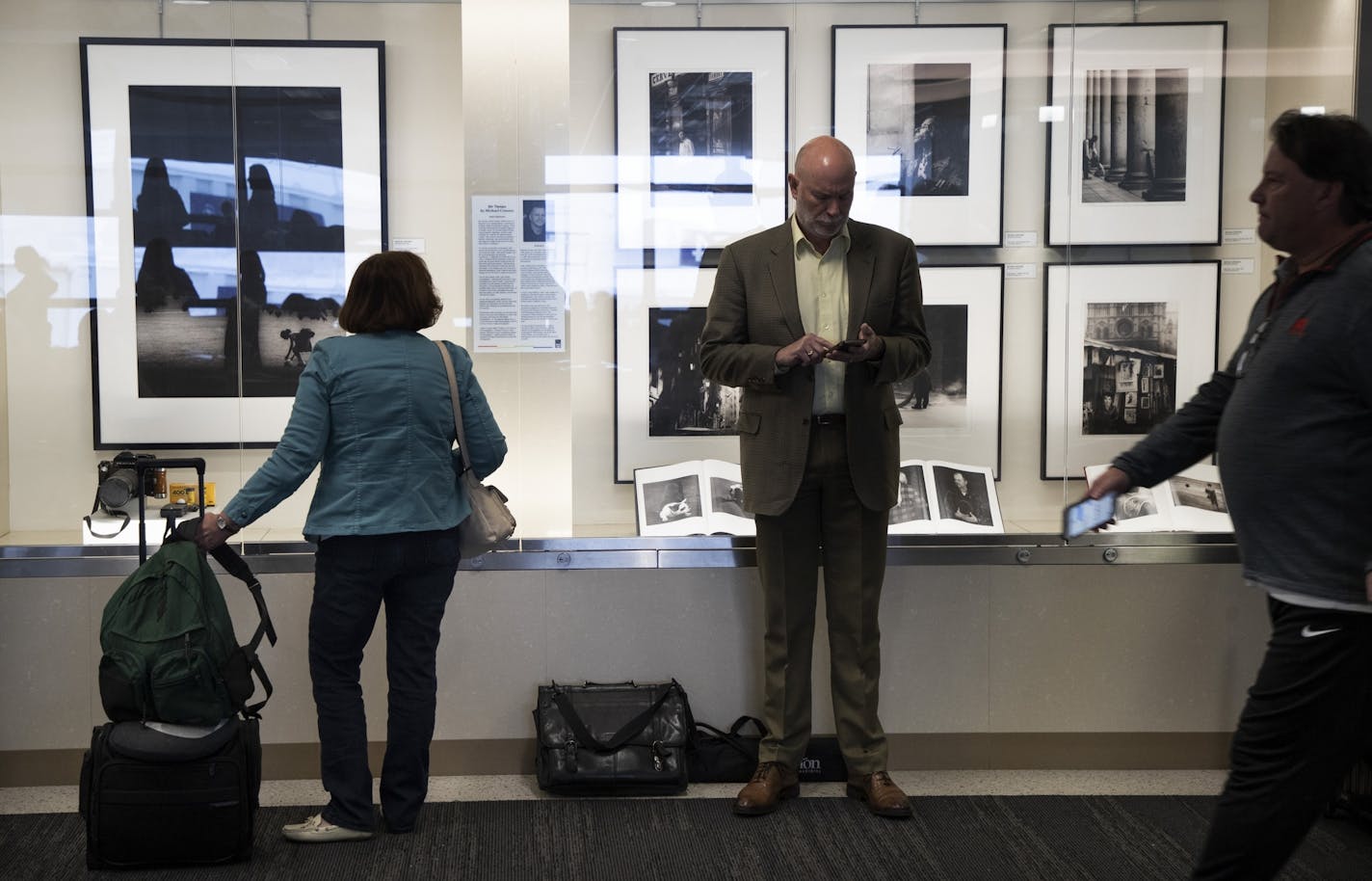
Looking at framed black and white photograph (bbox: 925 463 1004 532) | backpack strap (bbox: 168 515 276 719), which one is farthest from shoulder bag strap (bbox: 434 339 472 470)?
framed black and white photograph (bbox: 925 463 1004 532)

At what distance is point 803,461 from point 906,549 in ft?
2.27

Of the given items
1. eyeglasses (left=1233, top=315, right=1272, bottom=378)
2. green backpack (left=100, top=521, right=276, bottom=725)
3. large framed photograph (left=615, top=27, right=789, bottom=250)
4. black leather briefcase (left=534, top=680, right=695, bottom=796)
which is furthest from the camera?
large framed photograph (left=615, top=27, right=789, bottom=250)

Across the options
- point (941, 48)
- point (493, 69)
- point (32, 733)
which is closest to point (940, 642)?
point (941, 48)

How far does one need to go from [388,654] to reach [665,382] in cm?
135

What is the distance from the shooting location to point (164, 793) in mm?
3420

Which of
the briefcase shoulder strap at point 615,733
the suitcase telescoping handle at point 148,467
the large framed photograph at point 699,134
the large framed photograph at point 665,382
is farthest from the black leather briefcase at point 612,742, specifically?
the large framed photograph at point 699,134

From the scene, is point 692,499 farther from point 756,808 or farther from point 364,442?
point 364,442

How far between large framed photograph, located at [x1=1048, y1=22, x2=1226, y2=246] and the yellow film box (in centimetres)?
297

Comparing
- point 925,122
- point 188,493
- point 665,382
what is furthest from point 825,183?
point 188,493

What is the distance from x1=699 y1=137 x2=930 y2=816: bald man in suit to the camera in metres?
3.85

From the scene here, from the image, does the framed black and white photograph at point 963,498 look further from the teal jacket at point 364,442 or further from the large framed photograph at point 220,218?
the large framed photograph at point 220,218

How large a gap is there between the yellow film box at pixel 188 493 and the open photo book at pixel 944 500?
2.27m

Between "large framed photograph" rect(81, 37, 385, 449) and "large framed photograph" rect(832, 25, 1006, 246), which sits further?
"large framed photograph" rect(832, 25, 1006, 246)

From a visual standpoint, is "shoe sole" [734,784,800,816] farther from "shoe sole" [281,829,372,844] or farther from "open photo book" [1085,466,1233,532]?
"open photo book" [1085,466,1233,532]
